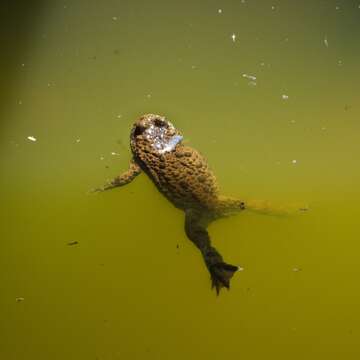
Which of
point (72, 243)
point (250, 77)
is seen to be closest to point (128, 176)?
point (72, 243)

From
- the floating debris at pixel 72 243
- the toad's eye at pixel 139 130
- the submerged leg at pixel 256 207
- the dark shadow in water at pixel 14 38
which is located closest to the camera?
the toad's eye at pixel 139 130

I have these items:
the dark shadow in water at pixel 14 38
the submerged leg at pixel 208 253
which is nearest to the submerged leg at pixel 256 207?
the submerged leg at pixel 208 253

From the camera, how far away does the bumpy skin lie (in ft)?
8.49

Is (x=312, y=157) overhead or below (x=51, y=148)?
below

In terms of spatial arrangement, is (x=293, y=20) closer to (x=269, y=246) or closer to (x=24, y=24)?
(x=269, y=246)

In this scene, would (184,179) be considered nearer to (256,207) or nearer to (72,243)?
(256,207)

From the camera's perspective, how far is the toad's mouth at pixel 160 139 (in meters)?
2.67

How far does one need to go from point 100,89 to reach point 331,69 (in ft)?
5.08

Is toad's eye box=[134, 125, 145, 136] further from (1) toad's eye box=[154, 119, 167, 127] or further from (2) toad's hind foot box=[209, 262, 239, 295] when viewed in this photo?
(2) toad's hind foot box=[209, 262, 239, 295]

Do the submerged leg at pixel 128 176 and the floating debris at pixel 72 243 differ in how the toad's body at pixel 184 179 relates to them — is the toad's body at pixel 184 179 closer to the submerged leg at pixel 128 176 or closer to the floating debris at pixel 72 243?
the submerged leg at pixel 128 176

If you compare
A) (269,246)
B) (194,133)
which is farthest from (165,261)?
(194,133)

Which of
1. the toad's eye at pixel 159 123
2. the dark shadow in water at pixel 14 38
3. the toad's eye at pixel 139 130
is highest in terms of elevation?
the dark shadow in water at pixel 14 38

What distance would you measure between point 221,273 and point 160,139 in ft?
3.01

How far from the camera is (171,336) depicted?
2.81 m
